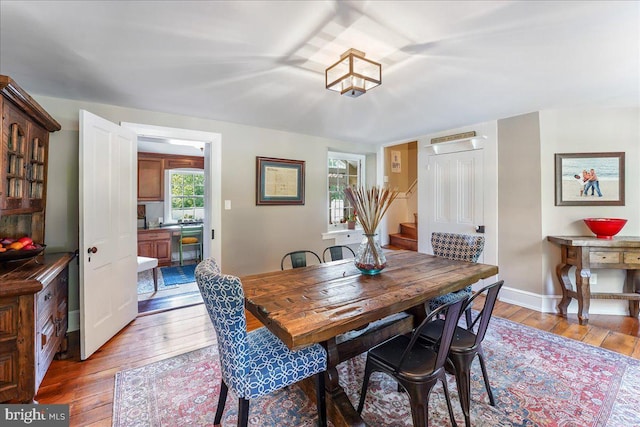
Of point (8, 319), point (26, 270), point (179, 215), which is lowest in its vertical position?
point (8, 319)

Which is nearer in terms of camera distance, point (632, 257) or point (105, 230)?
point (105, 230)

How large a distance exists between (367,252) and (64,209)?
2862mm

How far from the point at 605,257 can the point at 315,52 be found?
3.40 metres

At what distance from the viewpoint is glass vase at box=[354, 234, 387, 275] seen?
6.73 ft

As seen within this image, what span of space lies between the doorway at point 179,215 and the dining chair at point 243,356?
205 cm

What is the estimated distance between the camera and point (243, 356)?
1340 mm

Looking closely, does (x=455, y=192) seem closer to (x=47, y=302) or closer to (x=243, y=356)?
(x=243, y=356)

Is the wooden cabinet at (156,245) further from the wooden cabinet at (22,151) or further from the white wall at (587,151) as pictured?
the white wall at (587,151)

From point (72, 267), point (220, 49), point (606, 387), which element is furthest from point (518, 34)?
point (72, 267)

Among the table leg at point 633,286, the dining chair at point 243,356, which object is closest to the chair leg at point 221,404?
the dining chair at point 243,356

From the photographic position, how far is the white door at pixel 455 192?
368cm

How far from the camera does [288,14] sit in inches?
59.1

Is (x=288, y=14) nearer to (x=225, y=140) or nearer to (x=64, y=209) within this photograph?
(x=225, y=140)

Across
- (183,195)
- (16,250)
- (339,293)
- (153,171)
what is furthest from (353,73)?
(183,195)
